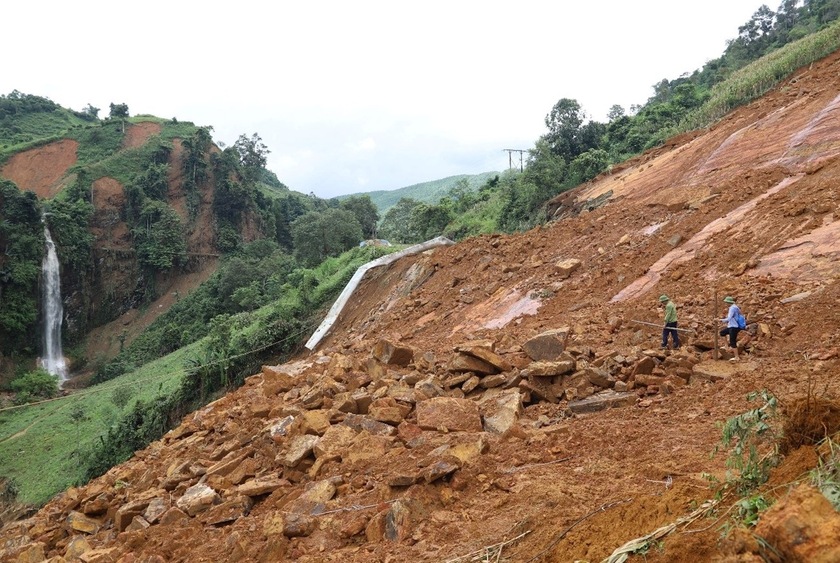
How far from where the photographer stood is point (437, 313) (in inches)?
491

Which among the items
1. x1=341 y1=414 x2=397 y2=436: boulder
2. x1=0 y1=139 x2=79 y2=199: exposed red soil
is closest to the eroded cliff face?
x1=0 y1=139 x2=79 y2=199: exposed red soil

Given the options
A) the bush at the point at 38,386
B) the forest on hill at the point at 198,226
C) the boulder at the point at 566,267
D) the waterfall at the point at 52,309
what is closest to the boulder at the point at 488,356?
the boulder at the point at 566,267

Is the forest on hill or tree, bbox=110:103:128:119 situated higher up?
tree, bbox=110:103:128:119

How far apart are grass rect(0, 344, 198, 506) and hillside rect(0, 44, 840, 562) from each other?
12306 mm

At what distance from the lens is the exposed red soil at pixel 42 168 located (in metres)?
46.0

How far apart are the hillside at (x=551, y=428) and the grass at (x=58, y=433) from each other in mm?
12306

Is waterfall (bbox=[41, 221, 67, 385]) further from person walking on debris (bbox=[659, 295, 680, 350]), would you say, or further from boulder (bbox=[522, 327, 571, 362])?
person walking on debris (bbox=[659, 295, 680, 350])

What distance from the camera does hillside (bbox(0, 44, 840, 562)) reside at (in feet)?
9.34

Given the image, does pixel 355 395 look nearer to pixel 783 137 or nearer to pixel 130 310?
pixel 783 137

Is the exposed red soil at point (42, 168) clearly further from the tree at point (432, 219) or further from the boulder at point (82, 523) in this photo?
the boulder at point (82, 523)

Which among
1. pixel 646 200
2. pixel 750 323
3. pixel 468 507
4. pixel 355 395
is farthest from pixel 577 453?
pixel 646 200

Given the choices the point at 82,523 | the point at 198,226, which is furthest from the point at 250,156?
the point at 82,523

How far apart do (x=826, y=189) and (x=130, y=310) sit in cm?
4596

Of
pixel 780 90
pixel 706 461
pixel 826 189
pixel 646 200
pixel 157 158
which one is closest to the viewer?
pixel 706 461
